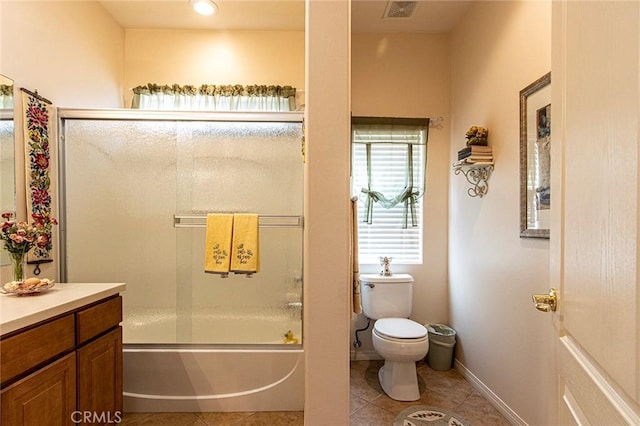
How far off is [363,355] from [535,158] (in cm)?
196

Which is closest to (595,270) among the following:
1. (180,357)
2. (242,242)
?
(242,242)

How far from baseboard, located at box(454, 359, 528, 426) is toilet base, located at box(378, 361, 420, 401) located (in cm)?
44

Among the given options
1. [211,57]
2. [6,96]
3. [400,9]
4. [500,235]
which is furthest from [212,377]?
[400,9]

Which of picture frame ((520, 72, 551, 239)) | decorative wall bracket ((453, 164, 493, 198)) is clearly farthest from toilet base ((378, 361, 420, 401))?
decorative wall bracket ((453, 164, 493, 198))

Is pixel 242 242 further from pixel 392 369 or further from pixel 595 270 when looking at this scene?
pixel 595 270

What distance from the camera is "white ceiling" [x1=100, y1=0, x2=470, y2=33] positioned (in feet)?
7.36

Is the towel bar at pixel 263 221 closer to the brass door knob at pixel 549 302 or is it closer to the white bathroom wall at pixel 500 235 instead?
the white bathroom wall at pixel 500 235

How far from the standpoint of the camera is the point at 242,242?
2027 millimetres

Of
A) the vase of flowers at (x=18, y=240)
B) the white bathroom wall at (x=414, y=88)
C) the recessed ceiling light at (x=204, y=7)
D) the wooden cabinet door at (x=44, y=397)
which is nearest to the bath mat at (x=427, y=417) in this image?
the white bathroom wall at (x=414, y=88)

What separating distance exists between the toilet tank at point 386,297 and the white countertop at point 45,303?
5.55 feet

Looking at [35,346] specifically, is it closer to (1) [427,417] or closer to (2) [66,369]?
(2) [66,369]

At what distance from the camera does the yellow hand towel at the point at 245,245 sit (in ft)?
6.61

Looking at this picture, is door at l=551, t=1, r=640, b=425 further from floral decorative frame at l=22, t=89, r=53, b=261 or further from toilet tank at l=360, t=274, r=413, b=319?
floral decorative frame at l=22, t=89, r=53, b=261

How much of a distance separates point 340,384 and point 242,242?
1.12 m
